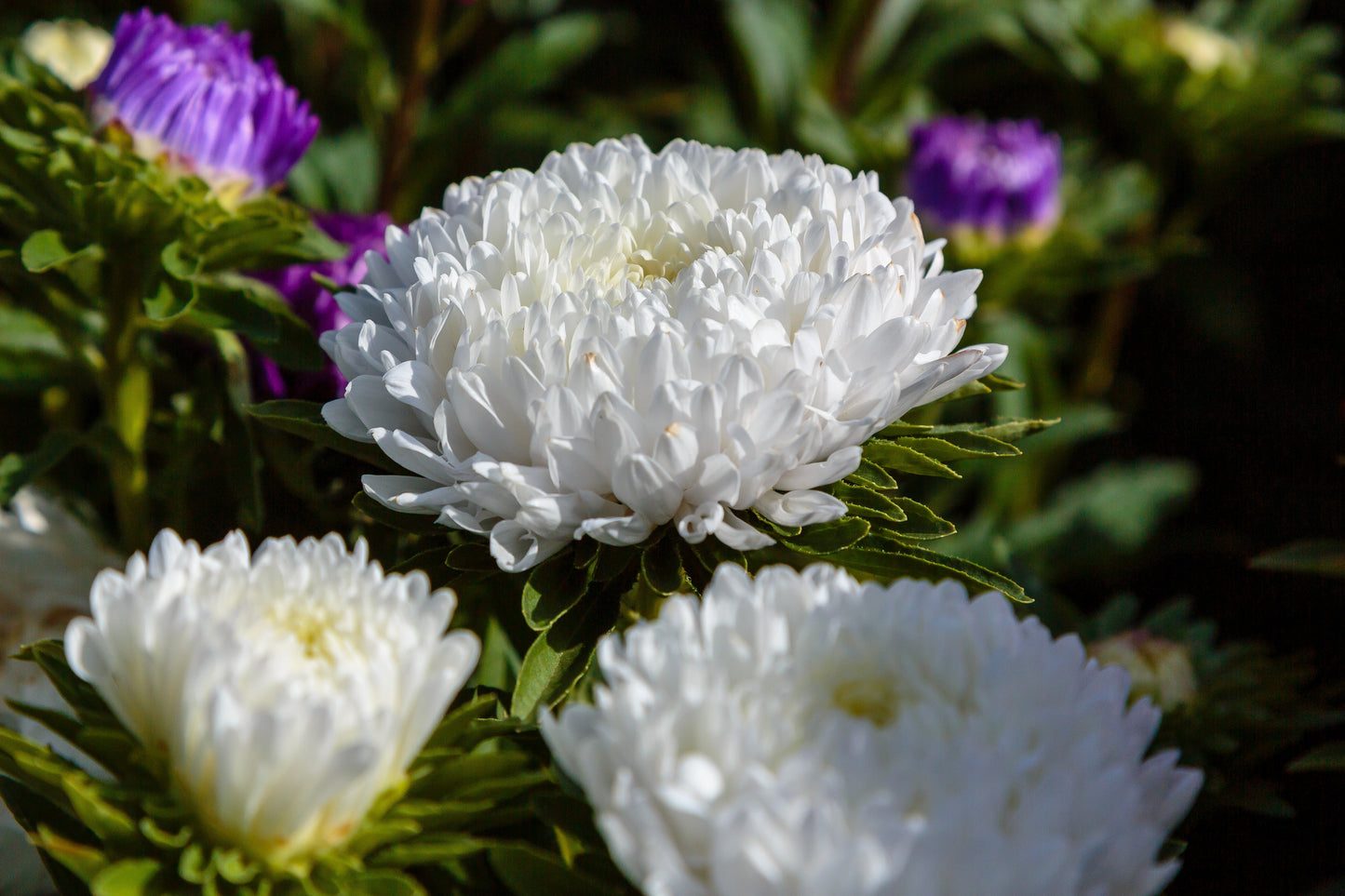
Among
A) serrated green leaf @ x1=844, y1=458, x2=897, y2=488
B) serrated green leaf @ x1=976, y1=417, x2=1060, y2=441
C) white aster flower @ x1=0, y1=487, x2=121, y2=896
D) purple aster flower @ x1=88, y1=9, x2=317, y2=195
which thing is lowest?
white aster flower @ x1=0, y1=487, x2=121, y2=896

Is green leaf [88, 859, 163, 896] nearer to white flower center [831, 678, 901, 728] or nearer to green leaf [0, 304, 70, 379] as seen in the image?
white flower center [831, 678, 901, 728]

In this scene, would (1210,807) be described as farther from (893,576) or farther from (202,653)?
(202,653)

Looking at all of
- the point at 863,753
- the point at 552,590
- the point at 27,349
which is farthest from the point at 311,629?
the point at 27,349

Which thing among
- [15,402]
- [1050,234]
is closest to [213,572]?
[15,402]

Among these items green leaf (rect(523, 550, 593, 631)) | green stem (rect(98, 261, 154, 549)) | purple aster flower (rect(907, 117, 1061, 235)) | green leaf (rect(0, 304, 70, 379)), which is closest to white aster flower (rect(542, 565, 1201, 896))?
green leaf (rect(523, 550, 593, 631))

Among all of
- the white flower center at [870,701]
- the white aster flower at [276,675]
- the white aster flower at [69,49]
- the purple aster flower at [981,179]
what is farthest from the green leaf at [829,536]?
the white aster flower at [69,49]

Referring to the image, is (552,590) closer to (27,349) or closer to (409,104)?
(27,349)
